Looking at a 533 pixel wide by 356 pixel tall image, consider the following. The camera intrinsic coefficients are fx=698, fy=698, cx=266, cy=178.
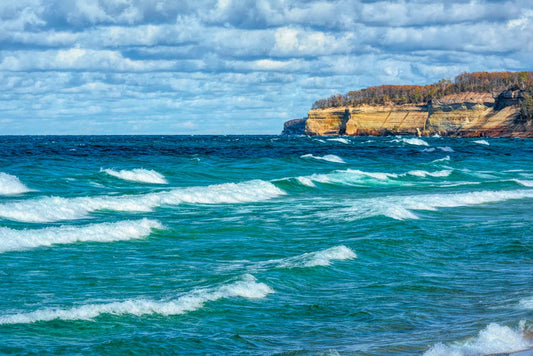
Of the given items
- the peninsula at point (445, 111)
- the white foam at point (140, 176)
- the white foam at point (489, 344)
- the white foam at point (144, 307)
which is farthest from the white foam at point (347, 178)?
the peninsula at point (445, 111)

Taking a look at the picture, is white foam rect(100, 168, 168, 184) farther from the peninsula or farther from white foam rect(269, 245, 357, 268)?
the peninsula

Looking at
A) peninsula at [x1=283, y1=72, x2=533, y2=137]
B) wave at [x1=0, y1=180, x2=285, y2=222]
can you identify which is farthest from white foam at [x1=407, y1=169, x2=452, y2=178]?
peninsula at [x1=283, y1=72, x2=533, y2=137]

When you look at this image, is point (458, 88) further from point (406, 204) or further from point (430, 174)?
point (406, 204)

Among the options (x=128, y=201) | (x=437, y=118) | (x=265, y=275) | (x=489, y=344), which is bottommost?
(x=489, y=344)

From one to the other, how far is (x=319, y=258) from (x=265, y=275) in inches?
76.6

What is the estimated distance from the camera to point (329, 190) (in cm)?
3484

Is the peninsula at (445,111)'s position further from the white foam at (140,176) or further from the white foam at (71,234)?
the white foam at (71,234)

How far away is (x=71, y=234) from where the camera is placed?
18078 millimetres

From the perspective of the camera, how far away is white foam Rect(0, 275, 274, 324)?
10562 mm

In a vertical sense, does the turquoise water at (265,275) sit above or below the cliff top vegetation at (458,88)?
below

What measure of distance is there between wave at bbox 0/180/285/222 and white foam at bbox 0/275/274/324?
1133 centimetres

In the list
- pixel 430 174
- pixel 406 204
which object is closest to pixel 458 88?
pixel 430 174

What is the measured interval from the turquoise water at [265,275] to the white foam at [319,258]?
0.05 m

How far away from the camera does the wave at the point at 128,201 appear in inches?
881
